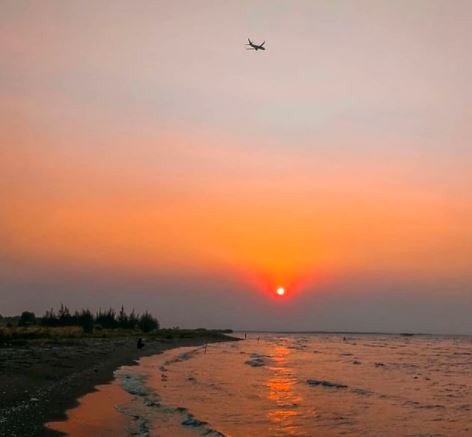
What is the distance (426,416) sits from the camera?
75.9 ft

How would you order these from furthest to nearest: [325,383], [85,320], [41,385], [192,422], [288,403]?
1. [85,320]
2. [325,383]
3. [288,403]
4. [41,385]
5. [192,422]

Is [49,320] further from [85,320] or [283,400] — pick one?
[283,400]

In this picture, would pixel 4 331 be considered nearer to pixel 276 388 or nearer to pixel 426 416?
pixel 276 388

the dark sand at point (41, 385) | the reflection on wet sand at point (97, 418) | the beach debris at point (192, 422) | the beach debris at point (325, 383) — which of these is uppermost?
the dark sand at point (41, 385)

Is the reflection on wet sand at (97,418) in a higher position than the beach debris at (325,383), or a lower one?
higher

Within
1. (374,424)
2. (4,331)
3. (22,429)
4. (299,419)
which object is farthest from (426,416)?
(4,331)

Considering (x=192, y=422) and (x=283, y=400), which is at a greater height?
(x=192, y=422)

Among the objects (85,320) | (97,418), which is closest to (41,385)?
(97,418)

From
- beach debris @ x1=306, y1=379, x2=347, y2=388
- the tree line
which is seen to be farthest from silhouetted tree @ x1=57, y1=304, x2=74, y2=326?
beach debris @ x1=306, y1=379, x2=347, y2=388

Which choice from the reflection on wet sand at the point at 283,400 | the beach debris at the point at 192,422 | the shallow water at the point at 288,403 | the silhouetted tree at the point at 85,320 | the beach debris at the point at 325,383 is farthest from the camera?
the silhouetted tree at the point at 85,320

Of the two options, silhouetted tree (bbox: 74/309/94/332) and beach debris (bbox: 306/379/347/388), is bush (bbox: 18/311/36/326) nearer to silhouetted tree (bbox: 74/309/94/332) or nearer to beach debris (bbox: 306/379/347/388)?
silhouetted tree (bbox: 74/309/94/332)

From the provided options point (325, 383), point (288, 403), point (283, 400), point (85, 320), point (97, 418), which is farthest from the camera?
point (85, 320)

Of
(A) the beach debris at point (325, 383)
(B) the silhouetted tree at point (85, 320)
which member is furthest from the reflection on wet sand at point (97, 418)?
(B) the silhouetted tree at point (85, 320)

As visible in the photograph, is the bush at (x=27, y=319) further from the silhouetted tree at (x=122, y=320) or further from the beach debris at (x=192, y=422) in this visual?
the beach debris at (x=192, y=422)
